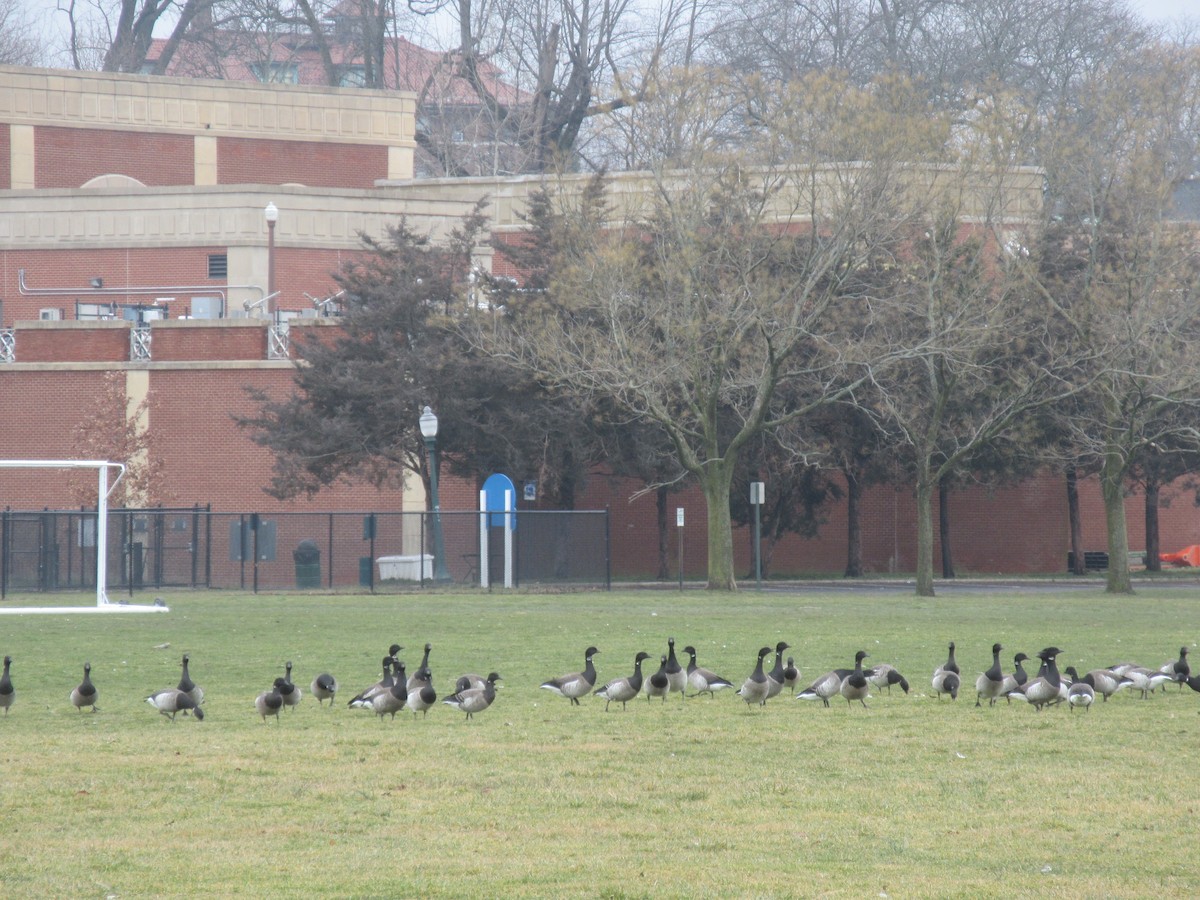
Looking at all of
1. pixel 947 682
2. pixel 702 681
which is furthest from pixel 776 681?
pixel 947 682

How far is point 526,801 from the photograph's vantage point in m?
10.3

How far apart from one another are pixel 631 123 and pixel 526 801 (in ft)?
90.4

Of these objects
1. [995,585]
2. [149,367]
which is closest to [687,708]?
[995,585]

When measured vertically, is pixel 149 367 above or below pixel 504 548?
above

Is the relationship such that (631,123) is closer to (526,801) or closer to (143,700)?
(143,700)

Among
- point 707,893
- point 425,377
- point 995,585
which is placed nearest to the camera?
point 707,893

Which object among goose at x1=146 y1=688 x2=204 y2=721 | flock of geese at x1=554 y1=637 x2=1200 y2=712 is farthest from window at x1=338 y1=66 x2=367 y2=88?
goose at x1=146 y1=688 x2=204 y2=721

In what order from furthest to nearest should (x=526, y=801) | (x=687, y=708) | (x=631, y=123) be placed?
(x=631, y=123) < (x=687, y=708) < (x=526, y=801)

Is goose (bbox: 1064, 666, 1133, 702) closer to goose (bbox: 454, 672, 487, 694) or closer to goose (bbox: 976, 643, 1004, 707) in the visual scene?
goose (bbox: 976, 643, 1004, 707)

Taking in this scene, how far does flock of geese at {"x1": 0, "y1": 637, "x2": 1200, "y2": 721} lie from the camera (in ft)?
47.0

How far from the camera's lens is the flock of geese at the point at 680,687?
14.3 meters

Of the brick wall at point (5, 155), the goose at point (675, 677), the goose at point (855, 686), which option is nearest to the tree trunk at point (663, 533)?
the brick wall at point (5, 155)

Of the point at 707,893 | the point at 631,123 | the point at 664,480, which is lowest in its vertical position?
the point at 707,893

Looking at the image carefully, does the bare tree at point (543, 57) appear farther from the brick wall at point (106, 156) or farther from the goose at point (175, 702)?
the goose at point (175, 702)
